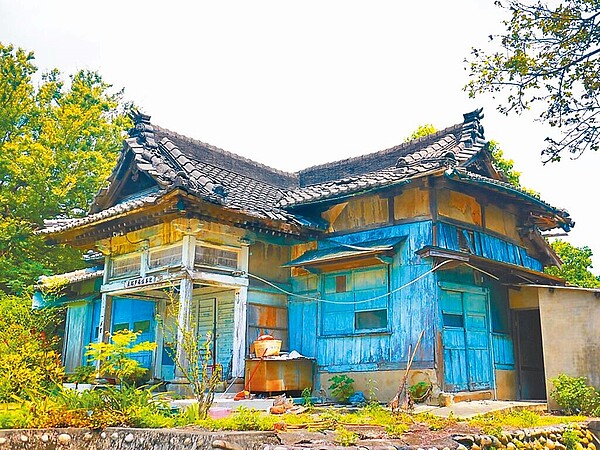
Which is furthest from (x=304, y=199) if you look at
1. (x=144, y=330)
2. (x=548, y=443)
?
(x=548, y=443)

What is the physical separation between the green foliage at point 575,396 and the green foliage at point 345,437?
531 cm

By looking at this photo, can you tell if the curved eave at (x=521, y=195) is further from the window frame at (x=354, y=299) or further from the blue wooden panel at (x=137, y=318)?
the blue wooden panel at (x=137, y=318)

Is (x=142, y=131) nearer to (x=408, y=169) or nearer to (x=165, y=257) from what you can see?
(x=165, y=257)

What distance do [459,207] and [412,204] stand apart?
3.92ft

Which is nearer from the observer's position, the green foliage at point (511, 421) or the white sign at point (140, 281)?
the green foliage at point (511, 421)

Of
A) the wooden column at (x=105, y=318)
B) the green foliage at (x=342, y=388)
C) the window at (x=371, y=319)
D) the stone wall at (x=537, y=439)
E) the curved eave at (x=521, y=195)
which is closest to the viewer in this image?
the stone wall at (x=537, y=439)

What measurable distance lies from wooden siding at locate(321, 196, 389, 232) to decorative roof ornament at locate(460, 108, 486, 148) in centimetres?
254

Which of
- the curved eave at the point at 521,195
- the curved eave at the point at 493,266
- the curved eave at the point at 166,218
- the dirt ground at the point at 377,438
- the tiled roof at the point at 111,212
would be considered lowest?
the dirt ground at the point at 377,438

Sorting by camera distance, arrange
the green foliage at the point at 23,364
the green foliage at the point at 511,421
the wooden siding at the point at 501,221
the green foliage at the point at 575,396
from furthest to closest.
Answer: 1. the wooden siding at the point at 501,221
2. the green foliage at the point at 575,396
3. the green foliage at the point at 23,364
4. the green foliage at the point at 511,421

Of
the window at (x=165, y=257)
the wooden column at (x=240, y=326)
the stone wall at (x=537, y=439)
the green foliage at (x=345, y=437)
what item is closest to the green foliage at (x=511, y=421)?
the stone wall at (x=537, y=439)

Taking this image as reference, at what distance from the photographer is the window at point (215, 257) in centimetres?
1284

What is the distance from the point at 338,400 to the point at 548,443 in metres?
4.93

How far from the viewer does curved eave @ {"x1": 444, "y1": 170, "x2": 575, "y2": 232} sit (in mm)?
12070

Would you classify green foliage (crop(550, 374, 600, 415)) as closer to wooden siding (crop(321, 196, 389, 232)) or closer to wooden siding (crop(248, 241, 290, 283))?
wooden siding (crop(321, 196, 389, 232))
